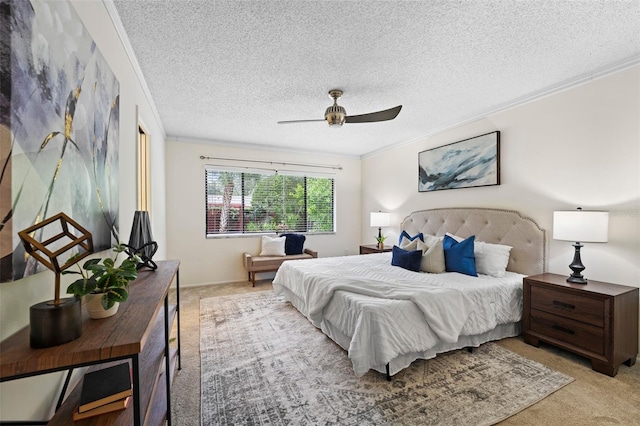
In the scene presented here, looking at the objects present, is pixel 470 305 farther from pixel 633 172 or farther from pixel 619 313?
pixel 633 172

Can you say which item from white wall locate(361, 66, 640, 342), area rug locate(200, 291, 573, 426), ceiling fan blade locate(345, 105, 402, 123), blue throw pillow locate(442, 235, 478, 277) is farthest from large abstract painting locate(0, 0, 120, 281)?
white wall locate(361, 66, 640, 342)

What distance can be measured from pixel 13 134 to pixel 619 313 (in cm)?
361

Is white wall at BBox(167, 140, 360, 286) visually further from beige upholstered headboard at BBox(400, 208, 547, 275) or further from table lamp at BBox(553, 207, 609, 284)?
table lamp at BBox(553, 207, 609, 284)

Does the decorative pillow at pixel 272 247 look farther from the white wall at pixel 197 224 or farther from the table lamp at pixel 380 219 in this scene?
the table lamp at pixel 380 219

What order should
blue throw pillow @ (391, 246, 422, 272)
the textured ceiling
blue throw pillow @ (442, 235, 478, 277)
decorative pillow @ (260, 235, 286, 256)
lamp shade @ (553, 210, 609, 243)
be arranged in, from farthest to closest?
decorative pillow @ (260, 235, 286, 256) → blue throw pillow @ (391, 246, 422, 272) → blue throw pillow @ (442, 235, 478, 277) → lamp shade @ (553, 210, 609, 243) → the textured ceiling

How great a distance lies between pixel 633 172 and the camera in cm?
239

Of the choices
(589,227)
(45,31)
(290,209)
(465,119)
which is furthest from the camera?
(290,209)

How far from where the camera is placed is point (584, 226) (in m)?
2.37

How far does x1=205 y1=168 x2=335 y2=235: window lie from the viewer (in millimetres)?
5141

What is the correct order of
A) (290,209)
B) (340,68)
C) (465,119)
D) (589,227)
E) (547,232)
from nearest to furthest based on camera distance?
(589,227), (340,68), (547,232), (465,119), (290,209)

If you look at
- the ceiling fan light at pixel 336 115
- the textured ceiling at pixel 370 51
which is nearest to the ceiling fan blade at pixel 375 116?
the ceiling fan light at pixel 336 115

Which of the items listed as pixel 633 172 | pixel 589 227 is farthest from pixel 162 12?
pixel 633 172

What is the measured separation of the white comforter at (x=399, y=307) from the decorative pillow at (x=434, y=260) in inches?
6.2

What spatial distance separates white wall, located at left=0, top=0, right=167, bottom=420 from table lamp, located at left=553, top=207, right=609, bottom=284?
11.3ft
